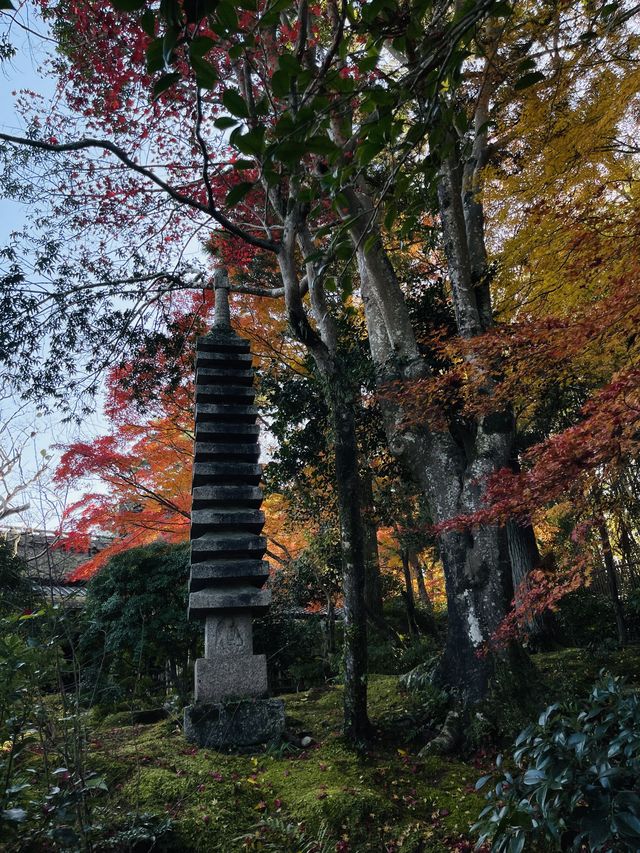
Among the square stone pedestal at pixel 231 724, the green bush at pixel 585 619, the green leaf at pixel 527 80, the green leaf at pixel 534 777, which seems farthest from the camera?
the green bush at pixel 585 619

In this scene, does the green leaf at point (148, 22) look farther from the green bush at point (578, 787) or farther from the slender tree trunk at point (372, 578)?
the slender tree trunk at point (372, 578)

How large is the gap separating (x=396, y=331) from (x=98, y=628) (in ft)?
20.1

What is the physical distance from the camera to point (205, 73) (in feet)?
5.33

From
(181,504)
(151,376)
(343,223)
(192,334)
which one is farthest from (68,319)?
(343,223)

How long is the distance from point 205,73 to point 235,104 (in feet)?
0.57

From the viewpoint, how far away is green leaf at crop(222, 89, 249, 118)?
1.54 metres

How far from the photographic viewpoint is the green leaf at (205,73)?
1.57 m

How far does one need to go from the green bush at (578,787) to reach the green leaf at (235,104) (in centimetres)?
271

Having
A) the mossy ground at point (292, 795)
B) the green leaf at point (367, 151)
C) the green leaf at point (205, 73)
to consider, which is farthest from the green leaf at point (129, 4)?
the mossy ground at point (292, 795)

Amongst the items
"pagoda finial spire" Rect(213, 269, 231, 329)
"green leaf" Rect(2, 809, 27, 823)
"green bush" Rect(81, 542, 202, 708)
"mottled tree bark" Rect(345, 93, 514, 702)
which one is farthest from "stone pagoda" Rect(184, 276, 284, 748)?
"green bush" Rect(81, 542, 202, 708)

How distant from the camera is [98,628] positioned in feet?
27.3

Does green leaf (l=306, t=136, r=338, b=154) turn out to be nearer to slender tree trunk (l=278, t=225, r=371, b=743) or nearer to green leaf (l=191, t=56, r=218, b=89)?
green leaf (l=191, t=56, r=218, b=89)

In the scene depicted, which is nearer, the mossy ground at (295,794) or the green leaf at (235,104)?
the green leaf at (235,104)

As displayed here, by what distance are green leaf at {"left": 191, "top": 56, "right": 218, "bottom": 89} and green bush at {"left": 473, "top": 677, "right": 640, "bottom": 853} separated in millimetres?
2854
